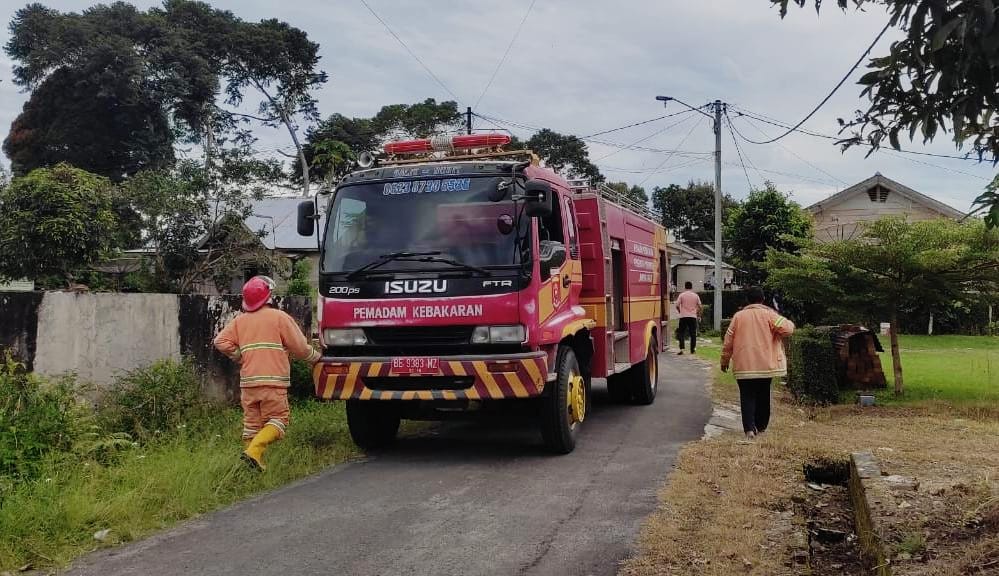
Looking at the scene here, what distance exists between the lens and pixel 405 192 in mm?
7453

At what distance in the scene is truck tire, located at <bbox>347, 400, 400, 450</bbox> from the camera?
25.4ft

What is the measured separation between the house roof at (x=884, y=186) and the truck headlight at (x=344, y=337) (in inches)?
1207

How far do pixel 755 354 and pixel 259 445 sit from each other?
16.0 ft

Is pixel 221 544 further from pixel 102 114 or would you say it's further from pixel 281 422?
pixel 102 114

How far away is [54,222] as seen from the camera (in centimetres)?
1658

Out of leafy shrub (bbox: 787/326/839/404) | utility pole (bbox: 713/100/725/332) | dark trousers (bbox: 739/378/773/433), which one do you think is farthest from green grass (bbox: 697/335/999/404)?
dark trousers (bbox: 739/378/773/433)

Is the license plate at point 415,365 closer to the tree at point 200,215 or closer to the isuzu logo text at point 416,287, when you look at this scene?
the isuzu logo text at point 416,287

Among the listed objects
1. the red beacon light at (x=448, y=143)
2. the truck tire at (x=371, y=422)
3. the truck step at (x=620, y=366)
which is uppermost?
the red beacon light at (x=448, y=143)

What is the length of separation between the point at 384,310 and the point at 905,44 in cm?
474

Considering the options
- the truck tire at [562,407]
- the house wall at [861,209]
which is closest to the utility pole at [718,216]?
the house wall at [861,209]

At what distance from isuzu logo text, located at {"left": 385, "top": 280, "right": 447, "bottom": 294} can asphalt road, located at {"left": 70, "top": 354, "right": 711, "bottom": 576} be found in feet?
5.08

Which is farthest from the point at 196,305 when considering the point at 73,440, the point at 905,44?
the point at 905,44

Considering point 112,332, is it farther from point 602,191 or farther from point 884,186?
point 884,186

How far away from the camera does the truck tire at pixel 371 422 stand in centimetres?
775
